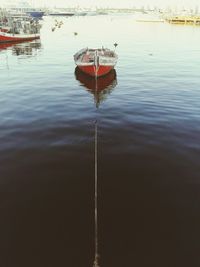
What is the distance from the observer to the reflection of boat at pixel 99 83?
1113 inches

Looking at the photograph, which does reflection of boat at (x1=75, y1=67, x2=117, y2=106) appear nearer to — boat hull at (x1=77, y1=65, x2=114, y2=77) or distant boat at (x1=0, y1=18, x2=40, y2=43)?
boat hull at (x1=77, y1=65, x2=114, y2=77)

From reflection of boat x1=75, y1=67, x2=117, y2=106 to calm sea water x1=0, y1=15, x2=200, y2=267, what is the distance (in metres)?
0.33

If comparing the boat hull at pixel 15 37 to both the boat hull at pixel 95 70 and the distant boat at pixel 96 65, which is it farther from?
the boat hull at pixel 95 70

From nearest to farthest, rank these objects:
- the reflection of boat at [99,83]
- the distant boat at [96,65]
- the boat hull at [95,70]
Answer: the reflection of boat at [99,83]
the distant boat at [96,65]
the boat hull at [95,70]

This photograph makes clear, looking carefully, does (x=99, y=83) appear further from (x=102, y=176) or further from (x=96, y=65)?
(x=102, y=176)

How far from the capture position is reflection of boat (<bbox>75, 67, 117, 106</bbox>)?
28.3 meters

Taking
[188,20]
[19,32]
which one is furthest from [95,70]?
[188,20]

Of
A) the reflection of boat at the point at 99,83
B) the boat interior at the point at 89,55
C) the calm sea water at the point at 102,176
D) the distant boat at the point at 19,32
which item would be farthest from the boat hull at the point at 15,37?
the calm sea water at the point at 102,176

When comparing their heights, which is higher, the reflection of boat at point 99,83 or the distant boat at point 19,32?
the distant boat at point 19,32

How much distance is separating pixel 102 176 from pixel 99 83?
19.4m

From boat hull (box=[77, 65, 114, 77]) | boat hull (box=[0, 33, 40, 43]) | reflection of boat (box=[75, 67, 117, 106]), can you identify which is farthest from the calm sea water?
boat hull (box=[0, 33, 40, 43])

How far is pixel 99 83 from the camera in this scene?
32.0 m

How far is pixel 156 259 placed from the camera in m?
9.66

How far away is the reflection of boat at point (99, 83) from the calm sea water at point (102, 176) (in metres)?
0.33
